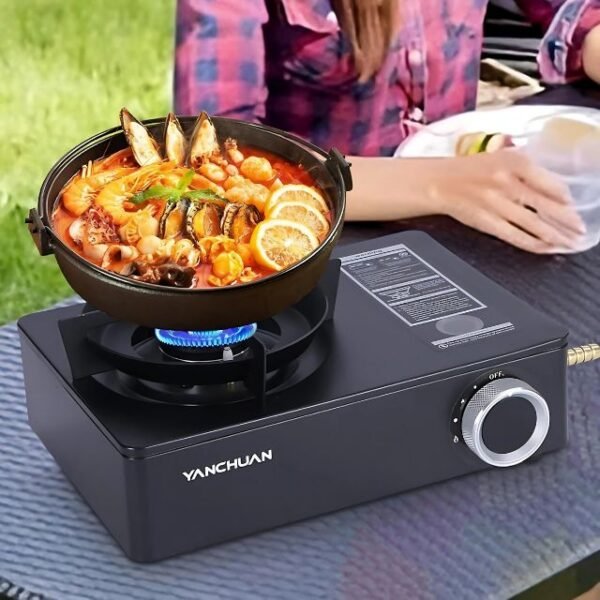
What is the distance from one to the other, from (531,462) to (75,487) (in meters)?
0.45

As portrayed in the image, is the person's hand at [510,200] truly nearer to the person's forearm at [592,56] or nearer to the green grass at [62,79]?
the person's forearm at [592,56]

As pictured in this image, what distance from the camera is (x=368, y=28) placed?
6.82ft

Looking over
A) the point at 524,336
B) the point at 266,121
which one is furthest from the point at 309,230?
the point at 266,121

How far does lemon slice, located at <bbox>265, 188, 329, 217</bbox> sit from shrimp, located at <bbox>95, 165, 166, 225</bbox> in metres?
0.11

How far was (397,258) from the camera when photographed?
54.4 inches

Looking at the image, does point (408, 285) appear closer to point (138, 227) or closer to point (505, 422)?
point (505, 422)

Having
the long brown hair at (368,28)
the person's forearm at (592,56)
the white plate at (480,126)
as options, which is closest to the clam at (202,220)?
the white plate at (480,126)

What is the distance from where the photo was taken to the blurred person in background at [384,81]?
1642 mm

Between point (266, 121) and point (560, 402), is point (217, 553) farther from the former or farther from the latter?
point (266, 121)

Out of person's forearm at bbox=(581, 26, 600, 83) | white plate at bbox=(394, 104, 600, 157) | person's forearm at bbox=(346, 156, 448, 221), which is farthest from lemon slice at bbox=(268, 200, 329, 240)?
person's forearm at bbox=(581, 26, 600, 83)

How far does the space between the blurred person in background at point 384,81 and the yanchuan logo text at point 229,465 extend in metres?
0.61

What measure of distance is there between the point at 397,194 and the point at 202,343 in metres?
0.63

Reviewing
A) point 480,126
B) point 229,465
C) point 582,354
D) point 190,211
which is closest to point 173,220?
point 190,211

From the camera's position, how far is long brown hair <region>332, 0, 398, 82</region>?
2.03m
